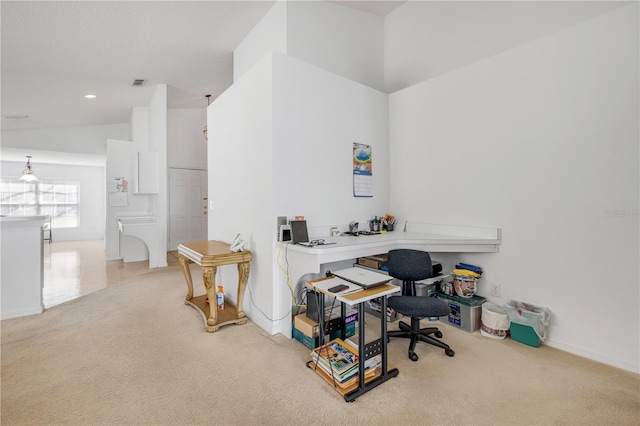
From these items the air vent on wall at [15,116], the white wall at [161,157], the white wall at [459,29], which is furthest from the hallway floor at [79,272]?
the white wall at [459,29]

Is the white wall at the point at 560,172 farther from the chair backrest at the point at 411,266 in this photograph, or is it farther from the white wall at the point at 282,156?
the white wall at the point at 282,156

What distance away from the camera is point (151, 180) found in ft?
16.8

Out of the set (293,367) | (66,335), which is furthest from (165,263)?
(293,367)

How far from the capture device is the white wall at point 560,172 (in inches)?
79.3

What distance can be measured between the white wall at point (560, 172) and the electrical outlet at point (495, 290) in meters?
0.04

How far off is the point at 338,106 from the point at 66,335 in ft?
10.7

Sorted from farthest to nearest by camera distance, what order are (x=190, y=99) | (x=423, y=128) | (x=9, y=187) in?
1. (x=9, y=187)
2. (x=190, y=99)
3. (x=423, y=128)

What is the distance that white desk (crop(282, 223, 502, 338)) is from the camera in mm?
2215

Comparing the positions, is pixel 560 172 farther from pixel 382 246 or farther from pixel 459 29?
pixel 459 29

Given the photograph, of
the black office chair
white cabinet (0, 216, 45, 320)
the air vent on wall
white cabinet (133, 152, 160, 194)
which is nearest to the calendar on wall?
the black office chair

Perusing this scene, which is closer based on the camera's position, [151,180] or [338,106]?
[338,106]

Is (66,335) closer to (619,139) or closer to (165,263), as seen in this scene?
(165,263)

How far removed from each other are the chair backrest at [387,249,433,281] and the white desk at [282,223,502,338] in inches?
7.8

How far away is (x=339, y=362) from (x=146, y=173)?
485 cm
